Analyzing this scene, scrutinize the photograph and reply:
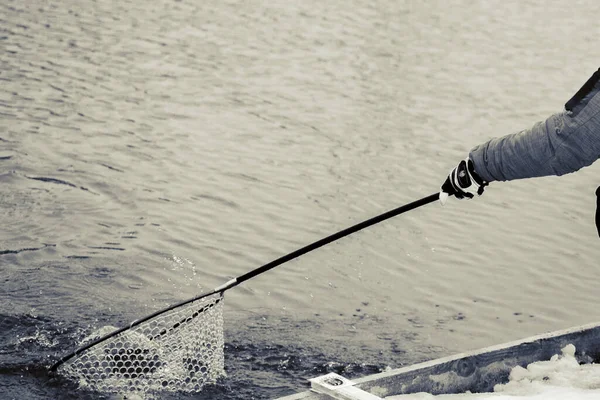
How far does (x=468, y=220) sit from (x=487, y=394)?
4.66 meters

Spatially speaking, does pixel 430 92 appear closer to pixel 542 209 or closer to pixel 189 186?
pixel 542 209

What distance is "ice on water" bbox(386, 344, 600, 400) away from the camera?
4973 millimetres

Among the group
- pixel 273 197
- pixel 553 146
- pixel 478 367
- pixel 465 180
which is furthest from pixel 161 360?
pixel 273 197

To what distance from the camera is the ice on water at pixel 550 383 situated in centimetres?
497

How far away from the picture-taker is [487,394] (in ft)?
17.0

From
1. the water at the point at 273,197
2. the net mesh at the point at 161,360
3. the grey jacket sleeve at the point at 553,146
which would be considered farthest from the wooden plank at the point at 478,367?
the water at the point at 273,197

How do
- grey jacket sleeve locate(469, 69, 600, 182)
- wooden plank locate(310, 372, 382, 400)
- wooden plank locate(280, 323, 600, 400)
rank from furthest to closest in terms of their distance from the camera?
wooden plank locate(280, 323, 600, 400) < grey jacket sleeve locate(469, 69, 600, 182) < wooden plank locate(310, 372, 382, 400)

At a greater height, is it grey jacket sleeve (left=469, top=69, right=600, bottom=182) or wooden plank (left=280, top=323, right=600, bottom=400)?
grey jacket sleeve (left=469, top=69, right=600, bottom=182)

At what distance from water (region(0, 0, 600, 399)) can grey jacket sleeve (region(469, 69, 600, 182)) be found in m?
2.34

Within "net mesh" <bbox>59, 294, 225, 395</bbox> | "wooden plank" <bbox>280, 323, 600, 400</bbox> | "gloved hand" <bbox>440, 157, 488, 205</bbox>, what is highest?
"gloved hand" <bbox>440, 157, 488, 205</bbox>

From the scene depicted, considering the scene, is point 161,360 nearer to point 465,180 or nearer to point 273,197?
point 465,180

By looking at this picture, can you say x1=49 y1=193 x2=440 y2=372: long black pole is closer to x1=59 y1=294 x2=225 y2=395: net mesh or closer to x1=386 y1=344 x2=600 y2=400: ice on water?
x1=59 y1=294 x2=225 y2=395: net mesh

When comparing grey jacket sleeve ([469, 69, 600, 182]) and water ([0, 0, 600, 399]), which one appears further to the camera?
water ([0, 0, 600, 399])

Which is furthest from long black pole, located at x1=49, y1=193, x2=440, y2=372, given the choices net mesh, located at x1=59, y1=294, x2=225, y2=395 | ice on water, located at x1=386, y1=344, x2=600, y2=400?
ice on water, located at x1=386, y1=344, x2=600, y2=400
